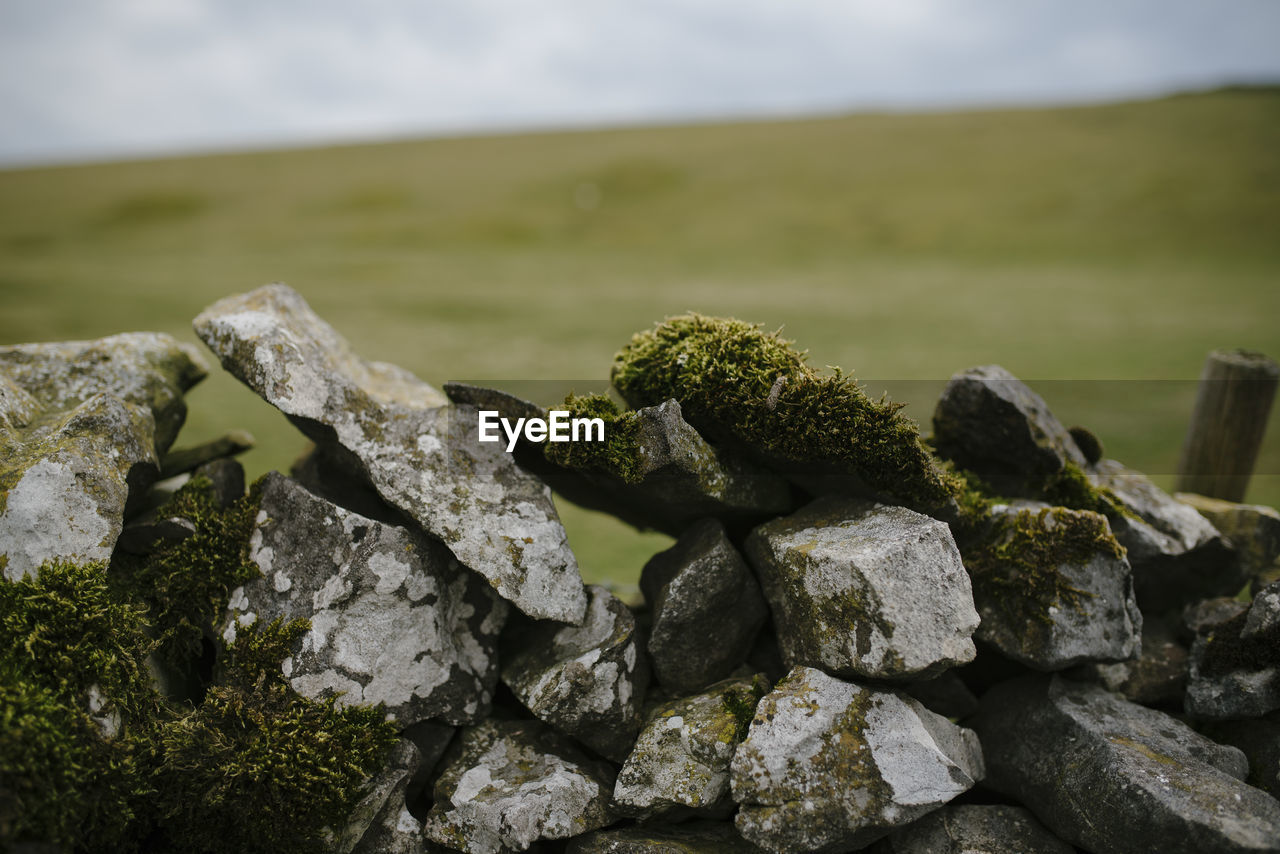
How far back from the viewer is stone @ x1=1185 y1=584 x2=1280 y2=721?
425 cm

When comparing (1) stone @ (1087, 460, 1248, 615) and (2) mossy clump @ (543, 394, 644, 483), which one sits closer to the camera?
(2) mossy clump @ (543, 394, 644, 483)

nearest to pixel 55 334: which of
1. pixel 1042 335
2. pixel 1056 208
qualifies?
pixel 1042 335

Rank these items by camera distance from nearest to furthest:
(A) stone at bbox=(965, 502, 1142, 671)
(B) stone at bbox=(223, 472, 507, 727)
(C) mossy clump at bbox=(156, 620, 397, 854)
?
(C) mossy clump at bbox=(156, 620, 397, 854) < (B) stone at bbox=(223, 472, 507, 727) < (A) stone at bbox=(965, 502, 1142, 671)

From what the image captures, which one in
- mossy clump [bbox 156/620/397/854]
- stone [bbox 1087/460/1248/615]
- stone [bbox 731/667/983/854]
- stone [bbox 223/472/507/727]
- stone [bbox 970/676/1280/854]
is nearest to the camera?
stone [bbox 970/676/1280/854]

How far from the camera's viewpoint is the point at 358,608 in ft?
14.0

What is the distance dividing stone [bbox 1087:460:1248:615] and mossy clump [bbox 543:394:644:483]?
3.29 meters

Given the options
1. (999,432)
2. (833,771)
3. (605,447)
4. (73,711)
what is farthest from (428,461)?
(999,432)

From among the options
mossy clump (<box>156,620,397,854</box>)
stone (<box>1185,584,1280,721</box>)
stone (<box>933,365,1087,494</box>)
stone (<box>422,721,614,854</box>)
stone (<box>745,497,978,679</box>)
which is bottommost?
stone (<box>422,721,614,854</box>)

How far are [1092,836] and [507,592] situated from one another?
10.7ft

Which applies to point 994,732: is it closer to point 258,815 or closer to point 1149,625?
point 1149,625

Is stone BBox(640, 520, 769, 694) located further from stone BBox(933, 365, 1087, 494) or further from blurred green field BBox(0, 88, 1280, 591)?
blurred green field BBox(0, 88, 1280, 591)

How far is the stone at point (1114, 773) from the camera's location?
3584 millimetres

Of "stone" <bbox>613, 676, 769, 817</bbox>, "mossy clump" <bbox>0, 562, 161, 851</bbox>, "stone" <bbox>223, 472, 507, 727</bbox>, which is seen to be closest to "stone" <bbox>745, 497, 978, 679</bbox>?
"stone" <bbox>613, 676, 769, 817</bbox>

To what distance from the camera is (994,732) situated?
15.2 feet
